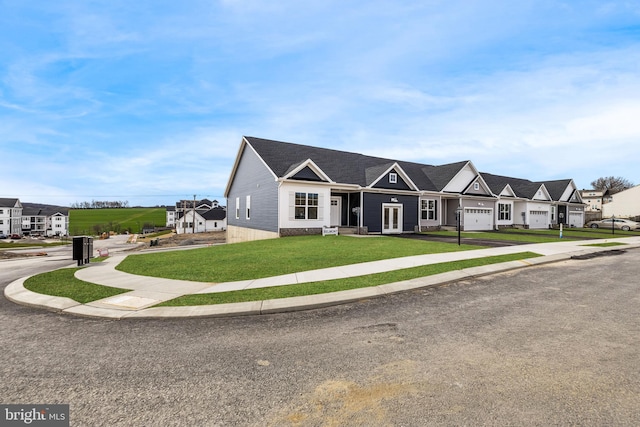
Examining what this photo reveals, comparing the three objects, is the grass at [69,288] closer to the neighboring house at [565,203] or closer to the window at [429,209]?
the window at [429,209]

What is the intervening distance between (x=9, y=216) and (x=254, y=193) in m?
112

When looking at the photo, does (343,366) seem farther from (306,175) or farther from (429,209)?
(429,209)

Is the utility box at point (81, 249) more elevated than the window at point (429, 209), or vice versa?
the window at point (429, 209)

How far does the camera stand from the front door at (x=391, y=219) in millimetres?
25797

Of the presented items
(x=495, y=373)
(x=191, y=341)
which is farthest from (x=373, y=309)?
(x=191, y=341)

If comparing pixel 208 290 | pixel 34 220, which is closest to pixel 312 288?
pixel 208 290

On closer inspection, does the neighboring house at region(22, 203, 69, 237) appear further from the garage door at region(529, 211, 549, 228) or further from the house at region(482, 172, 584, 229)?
the garage door at region(529, 211, 549, 228)

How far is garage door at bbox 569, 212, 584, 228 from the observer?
144 ft

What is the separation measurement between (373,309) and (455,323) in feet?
Result: 5.23

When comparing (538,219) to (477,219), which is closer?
(477,219)

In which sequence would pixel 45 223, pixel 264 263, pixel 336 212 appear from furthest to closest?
1. pixel 45 223
2. pixel 336 212
3. pixel 264 263

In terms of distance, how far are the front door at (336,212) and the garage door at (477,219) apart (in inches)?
552

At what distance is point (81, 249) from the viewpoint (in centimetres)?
1247

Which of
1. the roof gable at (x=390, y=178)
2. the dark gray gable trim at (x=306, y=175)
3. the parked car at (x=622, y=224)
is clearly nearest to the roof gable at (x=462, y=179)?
the roof gable at (x=390, y=178)
